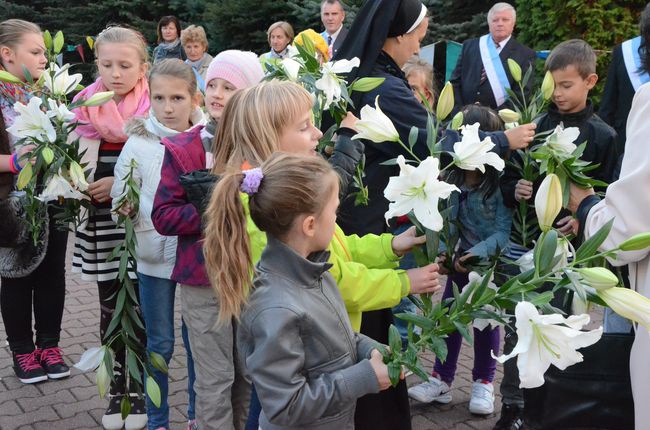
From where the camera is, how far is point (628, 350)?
8.11ft

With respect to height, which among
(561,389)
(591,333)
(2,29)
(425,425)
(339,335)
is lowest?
(425,425)

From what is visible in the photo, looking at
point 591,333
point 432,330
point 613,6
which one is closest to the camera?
point 591,333

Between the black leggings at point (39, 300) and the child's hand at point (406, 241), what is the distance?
2469mm

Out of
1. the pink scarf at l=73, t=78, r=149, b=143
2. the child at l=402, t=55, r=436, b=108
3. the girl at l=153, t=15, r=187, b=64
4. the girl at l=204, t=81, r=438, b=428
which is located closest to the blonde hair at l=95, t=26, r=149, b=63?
the pink scarf at l=73, t=78, r=149, b=143

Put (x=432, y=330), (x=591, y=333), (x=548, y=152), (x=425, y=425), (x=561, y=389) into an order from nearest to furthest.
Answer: (x=591, y=333) < (x=432, y=330) < (x=561, y=389) < (x=548, y=152) < (x=425, y=425)

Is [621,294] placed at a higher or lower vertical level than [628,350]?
higher

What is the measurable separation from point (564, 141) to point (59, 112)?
2.17 metres

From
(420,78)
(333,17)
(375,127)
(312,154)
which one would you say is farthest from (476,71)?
(375,127)

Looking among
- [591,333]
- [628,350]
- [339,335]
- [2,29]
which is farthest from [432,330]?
[2,29]

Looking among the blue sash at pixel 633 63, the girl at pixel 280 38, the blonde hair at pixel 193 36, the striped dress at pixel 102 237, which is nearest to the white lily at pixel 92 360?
the striped dress at pixel 102 237

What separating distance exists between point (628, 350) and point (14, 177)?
327 centimetres

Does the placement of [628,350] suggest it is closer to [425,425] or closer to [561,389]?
[561,389]

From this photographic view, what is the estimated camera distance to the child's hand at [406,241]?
259 cm

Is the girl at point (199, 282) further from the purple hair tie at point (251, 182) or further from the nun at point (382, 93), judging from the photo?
the purple hair tie at point (251, 182)
